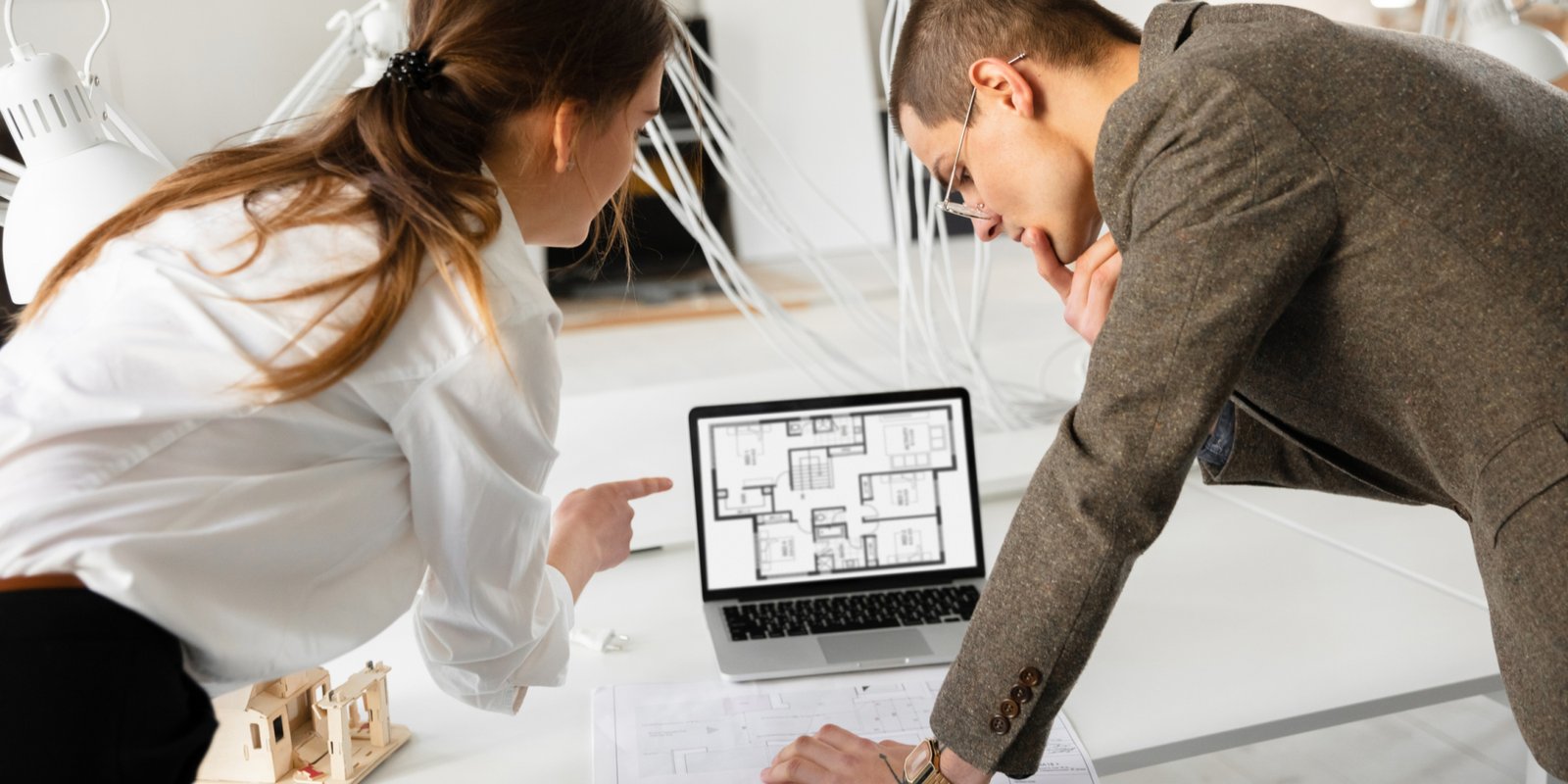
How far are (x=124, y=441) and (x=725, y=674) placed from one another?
2.02ft

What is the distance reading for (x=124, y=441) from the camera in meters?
0.73

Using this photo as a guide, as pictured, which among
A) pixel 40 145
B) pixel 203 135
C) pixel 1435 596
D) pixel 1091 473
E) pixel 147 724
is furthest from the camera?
pixel 203 135

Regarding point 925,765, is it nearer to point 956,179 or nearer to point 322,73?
point 956,179

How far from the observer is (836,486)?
141 centimetres

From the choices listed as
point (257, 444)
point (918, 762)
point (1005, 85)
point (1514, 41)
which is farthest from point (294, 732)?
point (1514, 41)

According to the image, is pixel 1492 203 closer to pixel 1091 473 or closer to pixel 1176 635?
pixel 1091 473

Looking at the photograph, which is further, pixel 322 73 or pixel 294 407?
pixel 322 73

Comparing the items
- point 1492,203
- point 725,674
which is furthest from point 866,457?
point 1492,203

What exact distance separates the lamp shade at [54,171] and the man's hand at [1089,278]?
0.72 metres

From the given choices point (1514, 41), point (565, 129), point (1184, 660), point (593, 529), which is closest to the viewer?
point (565, 129)

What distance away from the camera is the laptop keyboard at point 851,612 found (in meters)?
1.29

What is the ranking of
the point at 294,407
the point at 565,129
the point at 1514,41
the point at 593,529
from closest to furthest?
the point at 294,407 < the point at 565,129 < the point at 593,529 < the point at 1514,41

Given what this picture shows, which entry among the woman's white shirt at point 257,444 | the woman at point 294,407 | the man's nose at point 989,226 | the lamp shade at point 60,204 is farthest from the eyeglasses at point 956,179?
the lamp shade at point 60,204

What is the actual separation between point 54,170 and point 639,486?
0.53 m
